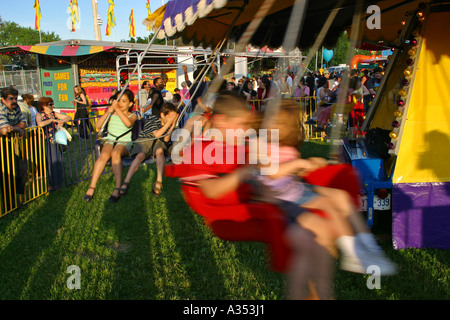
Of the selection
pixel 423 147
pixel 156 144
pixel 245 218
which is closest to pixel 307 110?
pixel 156 144

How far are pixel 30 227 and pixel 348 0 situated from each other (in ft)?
15.3

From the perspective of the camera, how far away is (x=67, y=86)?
1484 cm

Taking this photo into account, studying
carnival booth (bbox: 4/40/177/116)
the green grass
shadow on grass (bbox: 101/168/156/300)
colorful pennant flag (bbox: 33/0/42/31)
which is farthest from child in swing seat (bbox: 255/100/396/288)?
colorful pennant flag (bbox: 33/0/42/31)

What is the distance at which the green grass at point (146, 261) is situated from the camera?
10.4 feet

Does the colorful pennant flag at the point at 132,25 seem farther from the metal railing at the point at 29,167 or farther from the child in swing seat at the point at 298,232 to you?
the child in swing seat at the point at 298,232

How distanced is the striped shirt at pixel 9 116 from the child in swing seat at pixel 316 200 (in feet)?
13.7

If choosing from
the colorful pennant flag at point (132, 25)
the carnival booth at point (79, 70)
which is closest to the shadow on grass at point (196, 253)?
the carnival booth at point (79, 70)

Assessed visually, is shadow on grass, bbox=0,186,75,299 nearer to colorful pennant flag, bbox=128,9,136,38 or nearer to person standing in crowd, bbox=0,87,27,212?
person standing in crowd, bbox=0,87,27,212

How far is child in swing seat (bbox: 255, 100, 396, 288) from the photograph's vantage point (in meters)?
2.40

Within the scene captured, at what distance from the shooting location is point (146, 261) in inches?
149

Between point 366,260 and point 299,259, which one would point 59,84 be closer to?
point 299,259

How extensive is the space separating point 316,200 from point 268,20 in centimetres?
344

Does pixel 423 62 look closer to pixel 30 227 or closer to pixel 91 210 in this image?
pixel 91 210

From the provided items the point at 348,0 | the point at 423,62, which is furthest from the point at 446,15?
the point at 348,0
